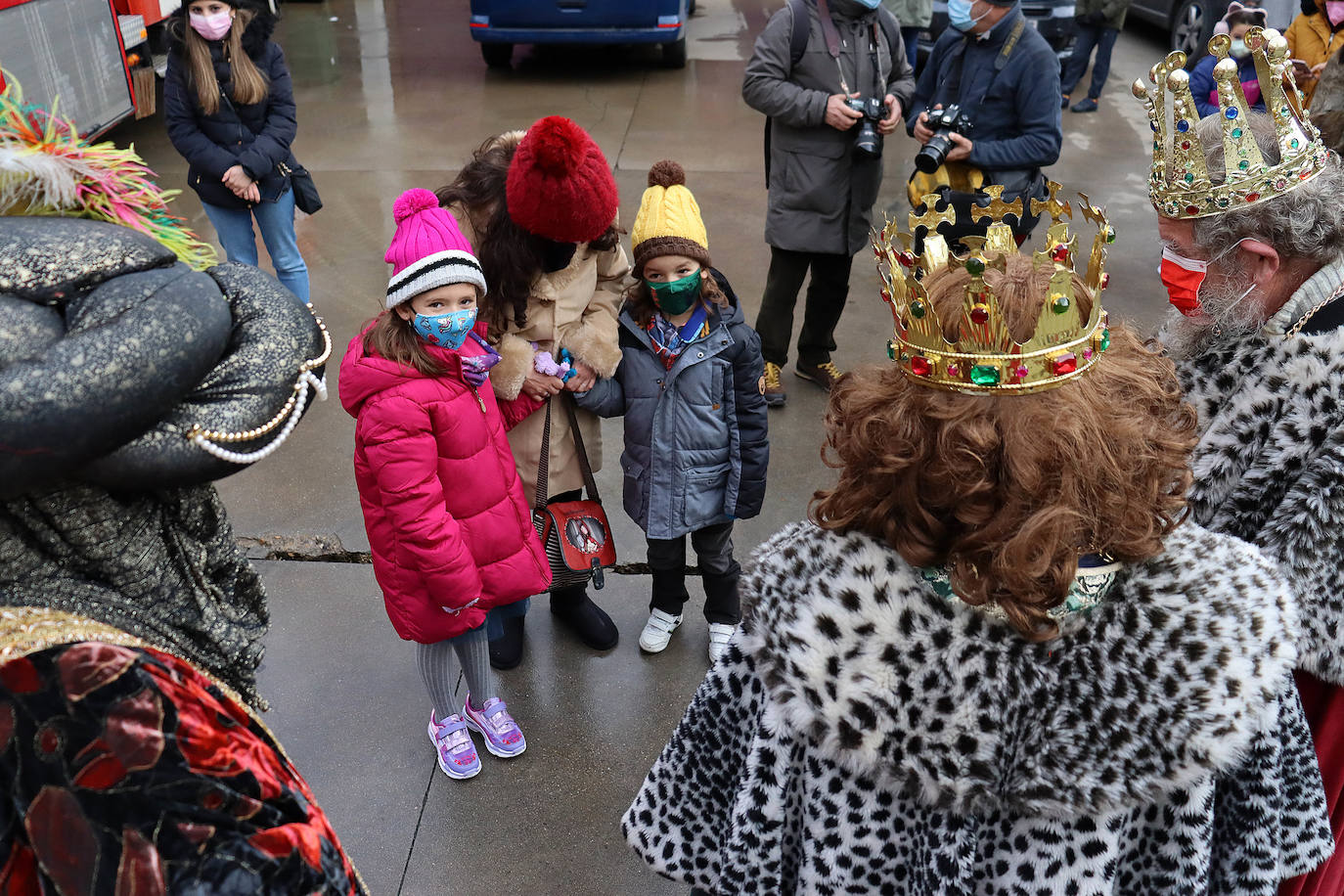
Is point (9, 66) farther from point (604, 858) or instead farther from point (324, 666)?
point (604, 858)

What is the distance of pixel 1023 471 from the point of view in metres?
1.38

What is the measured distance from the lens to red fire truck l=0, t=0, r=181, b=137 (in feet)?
20.3

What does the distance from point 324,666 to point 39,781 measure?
8.32 feet

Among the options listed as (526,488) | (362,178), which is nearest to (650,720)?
(526,488)

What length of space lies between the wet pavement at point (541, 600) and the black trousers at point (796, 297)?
1.01ft

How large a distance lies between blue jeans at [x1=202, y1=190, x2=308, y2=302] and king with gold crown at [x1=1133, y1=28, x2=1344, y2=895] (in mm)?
4023

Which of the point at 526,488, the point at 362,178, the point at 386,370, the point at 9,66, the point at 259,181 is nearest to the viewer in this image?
the point at 386,370

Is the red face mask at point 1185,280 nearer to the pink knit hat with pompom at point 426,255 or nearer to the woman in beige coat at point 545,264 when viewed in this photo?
the woman in beige coat at point 545,264

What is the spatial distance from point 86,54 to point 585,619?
5.92 m

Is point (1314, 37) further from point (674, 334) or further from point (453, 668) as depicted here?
point (453, 668)

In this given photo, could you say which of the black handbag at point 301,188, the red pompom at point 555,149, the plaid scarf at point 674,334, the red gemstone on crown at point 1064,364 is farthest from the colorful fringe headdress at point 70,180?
the black handbag at point 301,188

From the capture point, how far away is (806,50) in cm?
438

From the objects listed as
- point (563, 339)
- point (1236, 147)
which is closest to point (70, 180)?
point (563, 339)

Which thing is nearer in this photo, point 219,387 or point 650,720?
point 219,387
